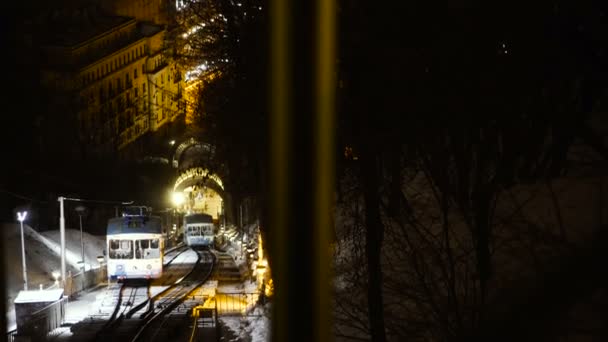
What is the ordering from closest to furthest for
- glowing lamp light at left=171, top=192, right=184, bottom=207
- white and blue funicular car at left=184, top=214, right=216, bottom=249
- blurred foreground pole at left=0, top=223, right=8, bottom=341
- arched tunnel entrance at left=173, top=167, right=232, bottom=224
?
blurred foreground pole at left=0, top=223, right=8, bottom=341
white and blue funicular car at left=184, top=214, right=216, bottom=249
arched tunnel entrance at left=173, top=167, right=232, bottom=224
glowing lamp light at left=171, top=192, right=184, bottom=207

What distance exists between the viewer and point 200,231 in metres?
47.1

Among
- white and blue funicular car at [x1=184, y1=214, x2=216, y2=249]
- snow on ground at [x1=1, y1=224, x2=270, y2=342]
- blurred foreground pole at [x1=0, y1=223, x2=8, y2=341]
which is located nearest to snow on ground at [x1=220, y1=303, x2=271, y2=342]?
snow on ground at [x1=1, y1=224, x2=270, y2=342]

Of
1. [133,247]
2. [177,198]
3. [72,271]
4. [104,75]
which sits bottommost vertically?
[72,271]

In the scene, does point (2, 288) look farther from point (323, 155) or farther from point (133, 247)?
point (133, 247)

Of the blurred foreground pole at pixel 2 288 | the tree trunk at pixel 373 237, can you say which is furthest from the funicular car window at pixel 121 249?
the blurred foreground pole at pixel 2 288

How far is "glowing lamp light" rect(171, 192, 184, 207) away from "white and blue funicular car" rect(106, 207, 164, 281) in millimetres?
24627

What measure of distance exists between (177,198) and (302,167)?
5119 centimetres

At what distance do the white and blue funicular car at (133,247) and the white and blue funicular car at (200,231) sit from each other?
18249 millimetres

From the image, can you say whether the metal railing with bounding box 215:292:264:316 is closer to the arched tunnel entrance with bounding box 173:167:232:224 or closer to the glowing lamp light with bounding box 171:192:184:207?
the arched tunnel entrance with bounding box 173:167:232:224

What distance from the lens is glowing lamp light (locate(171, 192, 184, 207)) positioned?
5338cm

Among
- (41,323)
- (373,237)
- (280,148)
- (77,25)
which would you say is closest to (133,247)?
(41,323)

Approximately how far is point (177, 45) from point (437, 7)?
897cm

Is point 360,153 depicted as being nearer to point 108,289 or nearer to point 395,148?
point 395,148

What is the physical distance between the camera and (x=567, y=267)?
8.48 m
